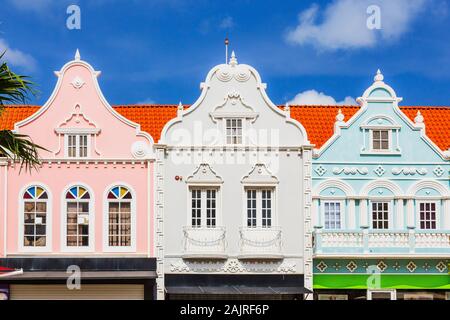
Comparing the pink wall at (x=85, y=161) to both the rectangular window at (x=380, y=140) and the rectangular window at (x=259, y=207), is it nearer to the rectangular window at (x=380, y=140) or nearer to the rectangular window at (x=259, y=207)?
the rectangular window at (x=259, y=207)

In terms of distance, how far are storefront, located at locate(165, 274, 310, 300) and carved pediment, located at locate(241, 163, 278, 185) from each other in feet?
11.5

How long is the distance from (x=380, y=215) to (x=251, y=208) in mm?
5008

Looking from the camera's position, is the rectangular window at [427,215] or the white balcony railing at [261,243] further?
the rectangular window at [427,215]

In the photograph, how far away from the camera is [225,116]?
31.0m

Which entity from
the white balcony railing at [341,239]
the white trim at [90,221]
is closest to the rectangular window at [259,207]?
the white balcony railing at [341,239]

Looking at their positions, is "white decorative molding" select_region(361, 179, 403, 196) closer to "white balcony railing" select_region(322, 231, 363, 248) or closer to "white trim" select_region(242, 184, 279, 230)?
"white balcony railing" select_region(322, 231, 363, 248)

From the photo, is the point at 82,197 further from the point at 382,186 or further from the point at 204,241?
the point at 382,186

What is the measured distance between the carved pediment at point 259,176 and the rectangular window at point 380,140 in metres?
4.12

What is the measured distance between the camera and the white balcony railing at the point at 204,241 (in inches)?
1190

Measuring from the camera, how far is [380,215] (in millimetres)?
31406

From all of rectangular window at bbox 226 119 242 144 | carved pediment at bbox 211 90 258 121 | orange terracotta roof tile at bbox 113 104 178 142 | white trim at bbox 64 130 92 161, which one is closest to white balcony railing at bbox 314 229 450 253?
rectangular window at bbox 226 119 242 144

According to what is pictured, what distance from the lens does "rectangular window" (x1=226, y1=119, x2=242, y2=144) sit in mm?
31109
